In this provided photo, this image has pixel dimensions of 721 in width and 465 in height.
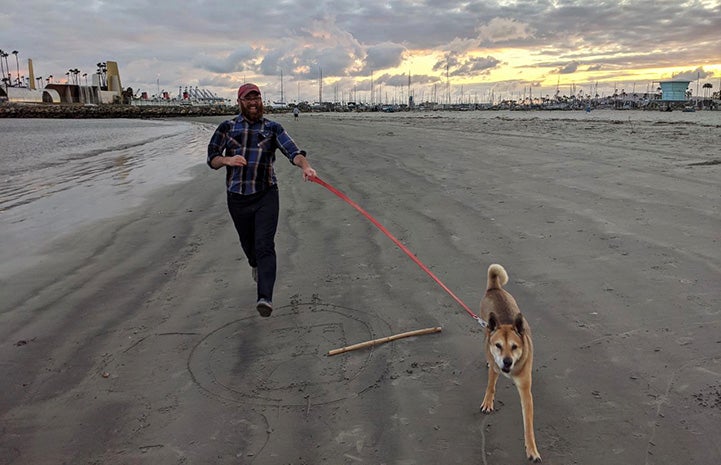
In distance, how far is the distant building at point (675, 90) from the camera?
116 metres

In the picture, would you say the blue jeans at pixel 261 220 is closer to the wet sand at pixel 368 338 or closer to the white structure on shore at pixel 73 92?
the wet sand at pixel 368 338

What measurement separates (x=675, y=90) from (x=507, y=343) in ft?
457

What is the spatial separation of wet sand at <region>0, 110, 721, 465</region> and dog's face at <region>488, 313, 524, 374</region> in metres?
0.55

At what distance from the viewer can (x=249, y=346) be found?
449 cm

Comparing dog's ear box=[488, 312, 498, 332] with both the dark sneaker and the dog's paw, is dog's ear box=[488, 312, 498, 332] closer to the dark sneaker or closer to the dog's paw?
the dog's paw

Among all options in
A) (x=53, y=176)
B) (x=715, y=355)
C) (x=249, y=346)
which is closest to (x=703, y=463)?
(x=715, y=355)

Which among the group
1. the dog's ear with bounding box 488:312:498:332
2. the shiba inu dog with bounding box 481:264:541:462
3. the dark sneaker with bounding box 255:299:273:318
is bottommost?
the dark sneaker with bounding box 255:299:273:318

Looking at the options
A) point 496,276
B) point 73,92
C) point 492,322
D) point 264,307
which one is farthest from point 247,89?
point 73,92

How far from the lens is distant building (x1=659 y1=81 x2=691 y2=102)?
382 ft

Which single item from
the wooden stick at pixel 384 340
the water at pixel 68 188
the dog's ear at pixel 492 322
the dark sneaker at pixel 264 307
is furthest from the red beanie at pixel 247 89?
the water at pixel 68 188

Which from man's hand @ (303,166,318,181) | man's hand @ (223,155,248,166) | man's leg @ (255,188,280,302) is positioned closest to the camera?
man's hand @ (223,155,248,166)

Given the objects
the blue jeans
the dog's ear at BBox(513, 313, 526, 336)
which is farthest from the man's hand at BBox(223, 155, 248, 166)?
the dog's ear at BBox(513, 313, 526, 336)

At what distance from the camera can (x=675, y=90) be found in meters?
117

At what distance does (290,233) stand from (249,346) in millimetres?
3602
